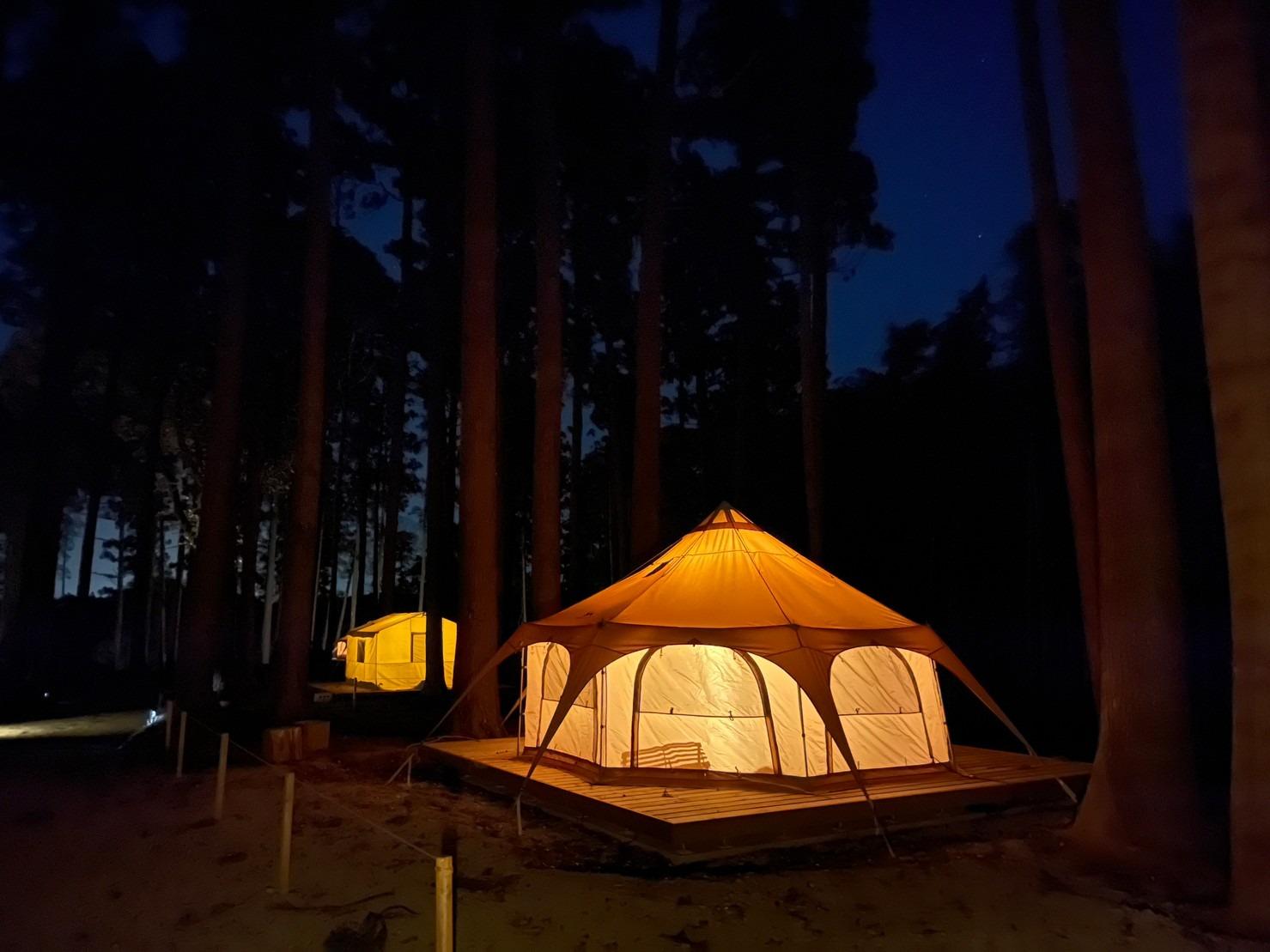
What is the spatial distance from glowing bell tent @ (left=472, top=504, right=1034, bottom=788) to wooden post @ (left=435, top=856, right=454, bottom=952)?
388 cm

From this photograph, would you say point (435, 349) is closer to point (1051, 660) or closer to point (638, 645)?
point (638, 645)

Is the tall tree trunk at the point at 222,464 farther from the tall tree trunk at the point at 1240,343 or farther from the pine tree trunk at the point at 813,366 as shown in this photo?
the tall tree trunk at the point at 1240,343

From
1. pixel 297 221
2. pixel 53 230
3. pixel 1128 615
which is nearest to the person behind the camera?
pixel 1128 615

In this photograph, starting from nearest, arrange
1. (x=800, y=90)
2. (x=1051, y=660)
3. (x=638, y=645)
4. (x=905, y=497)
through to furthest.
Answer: (x=638, y=645), (x=800, y=90), (x=1051, y=660), (x=905, y=497)

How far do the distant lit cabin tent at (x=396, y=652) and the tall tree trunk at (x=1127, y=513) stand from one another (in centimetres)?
1891

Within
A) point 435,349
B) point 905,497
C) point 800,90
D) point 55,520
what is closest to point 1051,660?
point 905,497

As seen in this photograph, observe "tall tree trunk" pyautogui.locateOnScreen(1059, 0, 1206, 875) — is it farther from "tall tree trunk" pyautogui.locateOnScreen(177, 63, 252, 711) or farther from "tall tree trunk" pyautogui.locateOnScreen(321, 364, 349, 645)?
"tall tree trunk" pyautogui.locateOnScreen(321, 364, 349, 645)

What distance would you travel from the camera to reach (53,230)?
20.9 meters

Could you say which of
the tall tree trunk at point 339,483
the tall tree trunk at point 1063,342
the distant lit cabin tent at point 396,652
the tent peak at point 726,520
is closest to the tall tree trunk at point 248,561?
the distant lit cabin tent at point 396,652

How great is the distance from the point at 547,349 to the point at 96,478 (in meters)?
17.9

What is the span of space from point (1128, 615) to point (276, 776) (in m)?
8.49

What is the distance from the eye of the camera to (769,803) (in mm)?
7414

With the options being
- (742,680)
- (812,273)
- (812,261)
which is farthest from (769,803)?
(812,261)

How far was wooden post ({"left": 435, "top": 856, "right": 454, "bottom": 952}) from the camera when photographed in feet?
11.7
